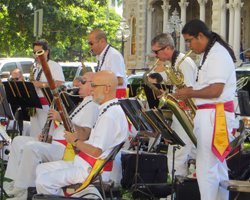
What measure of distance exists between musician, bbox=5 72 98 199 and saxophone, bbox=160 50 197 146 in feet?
2.46

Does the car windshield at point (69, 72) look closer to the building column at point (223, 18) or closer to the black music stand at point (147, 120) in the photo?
the building column at point (223, 18)

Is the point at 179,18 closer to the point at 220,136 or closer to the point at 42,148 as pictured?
the point at 42,148

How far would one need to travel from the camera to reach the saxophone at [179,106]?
6.51m

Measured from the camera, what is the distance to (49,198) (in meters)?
5.96

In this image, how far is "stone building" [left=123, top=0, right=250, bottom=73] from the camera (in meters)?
34.9

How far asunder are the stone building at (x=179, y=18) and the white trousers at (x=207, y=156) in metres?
27.4

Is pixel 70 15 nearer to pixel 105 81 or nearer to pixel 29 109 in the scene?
pixel 29 109

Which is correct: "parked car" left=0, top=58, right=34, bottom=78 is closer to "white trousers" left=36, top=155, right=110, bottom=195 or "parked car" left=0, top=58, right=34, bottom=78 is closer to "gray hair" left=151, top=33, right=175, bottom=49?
"gray hair" left=151, top=33, right=175, bottom=49

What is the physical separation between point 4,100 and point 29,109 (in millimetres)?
981

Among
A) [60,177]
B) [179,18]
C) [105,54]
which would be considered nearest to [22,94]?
[105,54]

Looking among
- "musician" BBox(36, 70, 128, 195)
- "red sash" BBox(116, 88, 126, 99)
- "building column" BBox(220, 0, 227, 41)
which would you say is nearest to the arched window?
"building column" BBox(220, 0, 227, 41)

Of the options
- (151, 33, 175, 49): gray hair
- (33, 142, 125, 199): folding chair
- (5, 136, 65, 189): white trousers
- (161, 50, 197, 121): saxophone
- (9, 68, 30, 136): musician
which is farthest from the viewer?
(9, 68, 30, 136): musician

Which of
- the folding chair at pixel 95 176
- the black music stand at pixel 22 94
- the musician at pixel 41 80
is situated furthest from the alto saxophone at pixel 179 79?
the musician at pixel 41 80

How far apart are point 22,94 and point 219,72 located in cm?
325
